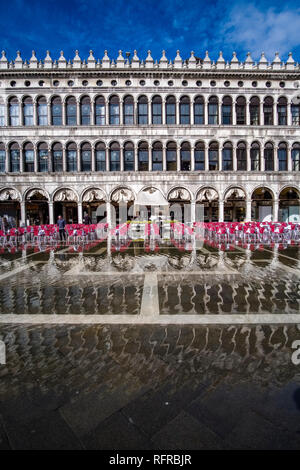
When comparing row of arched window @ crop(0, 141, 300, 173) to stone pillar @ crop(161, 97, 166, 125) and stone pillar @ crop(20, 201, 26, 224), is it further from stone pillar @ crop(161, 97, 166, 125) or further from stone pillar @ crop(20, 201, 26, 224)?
stone pillar @ crop(20, 201, 26, 224)

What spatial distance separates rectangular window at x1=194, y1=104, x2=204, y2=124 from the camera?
2475 cm

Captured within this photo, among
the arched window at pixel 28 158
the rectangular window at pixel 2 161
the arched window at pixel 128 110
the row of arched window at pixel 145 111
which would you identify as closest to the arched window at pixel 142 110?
the row of arched window at pixel 145 111

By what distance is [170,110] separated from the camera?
24.6 metres

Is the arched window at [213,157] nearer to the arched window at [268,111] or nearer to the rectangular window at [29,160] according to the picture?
the arched window at [268,111]

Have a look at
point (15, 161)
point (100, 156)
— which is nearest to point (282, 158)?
point (100, 156)

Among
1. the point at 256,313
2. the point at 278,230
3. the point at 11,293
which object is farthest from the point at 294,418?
the point at 278,230

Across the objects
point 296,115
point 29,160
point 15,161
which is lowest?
point 15,161

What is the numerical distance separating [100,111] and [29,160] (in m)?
9.37

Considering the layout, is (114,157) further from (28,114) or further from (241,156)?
(241,156)

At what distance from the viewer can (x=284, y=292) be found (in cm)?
593

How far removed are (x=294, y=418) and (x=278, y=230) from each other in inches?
536

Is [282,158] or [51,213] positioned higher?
[282,158]

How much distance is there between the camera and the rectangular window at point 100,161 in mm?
24641

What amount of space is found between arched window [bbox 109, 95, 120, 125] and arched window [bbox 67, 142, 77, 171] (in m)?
4.88
